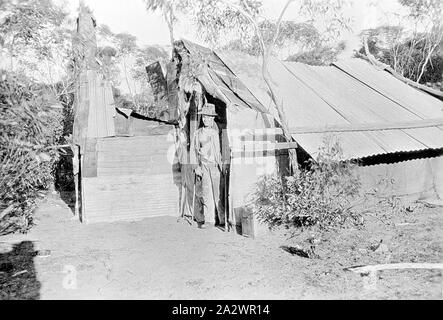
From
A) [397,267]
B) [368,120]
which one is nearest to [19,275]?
[397,267]

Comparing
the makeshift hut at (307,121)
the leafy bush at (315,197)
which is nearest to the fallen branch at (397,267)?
the leafy bush at (315,197)

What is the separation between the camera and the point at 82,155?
8.76 m

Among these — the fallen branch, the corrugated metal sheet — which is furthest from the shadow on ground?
the fallen branch

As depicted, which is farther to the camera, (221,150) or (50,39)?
(50,39)

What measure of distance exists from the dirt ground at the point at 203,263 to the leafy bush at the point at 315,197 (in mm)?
367

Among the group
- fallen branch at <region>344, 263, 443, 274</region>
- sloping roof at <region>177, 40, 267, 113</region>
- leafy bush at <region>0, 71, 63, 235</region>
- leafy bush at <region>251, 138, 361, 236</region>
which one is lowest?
fallen branch at <region>344, 263, 443, 274</region>

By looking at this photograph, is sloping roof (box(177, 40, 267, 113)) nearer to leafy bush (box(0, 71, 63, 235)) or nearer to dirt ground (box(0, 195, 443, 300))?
dirt ground (box(0, 195, 443, 300))

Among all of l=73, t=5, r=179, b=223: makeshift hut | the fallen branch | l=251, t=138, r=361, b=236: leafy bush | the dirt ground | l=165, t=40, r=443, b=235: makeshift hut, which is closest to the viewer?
the dirt ground

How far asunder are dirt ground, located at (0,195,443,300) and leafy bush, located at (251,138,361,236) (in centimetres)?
37

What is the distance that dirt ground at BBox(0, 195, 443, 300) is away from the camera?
198 inches

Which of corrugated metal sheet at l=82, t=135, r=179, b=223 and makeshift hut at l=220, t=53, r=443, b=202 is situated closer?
makeshift hut at l=220, t=53, r=443, b=202

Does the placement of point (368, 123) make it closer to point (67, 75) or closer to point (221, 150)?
point (221, 150)
